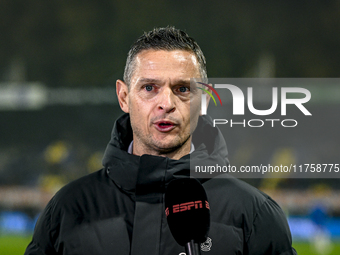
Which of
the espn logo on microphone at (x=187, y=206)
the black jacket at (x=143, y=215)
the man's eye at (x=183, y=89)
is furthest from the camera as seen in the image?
the man's eye at (x=183, y=89)

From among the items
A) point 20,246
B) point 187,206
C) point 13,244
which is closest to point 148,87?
point 187,206

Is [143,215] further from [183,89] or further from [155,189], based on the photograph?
[183,89]

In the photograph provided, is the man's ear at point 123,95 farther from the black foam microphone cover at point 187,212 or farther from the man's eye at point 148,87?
the black foam microphone cover at point 187,212

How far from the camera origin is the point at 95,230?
1177 mm

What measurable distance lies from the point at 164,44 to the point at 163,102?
0.62 feet

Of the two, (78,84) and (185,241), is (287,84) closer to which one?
(78,84)

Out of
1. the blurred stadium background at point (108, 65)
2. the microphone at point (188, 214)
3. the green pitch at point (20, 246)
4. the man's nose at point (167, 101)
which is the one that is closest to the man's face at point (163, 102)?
the man's nose at point (167, 101)

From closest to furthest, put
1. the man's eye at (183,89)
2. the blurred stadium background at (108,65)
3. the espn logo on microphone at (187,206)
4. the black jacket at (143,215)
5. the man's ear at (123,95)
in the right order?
the espn logo on microphone at (187,206) → the black jacket at (143,215) → the man's eye at (183,89) → the man's ear at (123,95) → the blurred stadium background at (108,65)

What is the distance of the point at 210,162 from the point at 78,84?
13.2 metres

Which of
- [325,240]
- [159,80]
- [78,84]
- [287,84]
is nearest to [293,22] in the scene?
[287,84]

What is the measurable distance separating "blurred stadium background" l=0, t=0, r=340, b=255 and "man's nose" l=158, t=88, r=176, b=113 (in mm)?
11597

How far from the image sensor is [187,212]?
0.92 m

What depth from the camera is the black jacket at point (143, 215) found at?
1130mm

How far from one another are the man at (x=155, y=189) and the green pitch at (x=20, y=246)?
6413 millimetres
